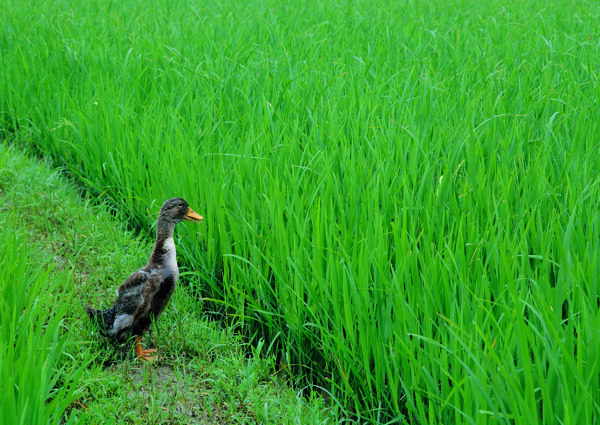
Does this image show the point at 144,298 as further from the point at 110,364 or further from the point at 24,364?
the point at 24,364

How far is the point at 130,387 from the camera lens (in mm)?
1999

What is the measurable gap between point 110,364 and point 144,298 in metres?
0.27

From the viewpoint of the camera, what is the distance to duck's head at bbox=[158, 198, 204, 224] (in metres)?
2.23

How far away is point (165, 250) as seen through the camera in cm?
221

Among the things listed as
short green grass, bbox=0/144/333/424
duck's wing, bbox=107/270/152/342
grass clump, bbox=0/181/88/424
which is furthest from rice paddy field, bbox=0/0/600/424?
grass clump, bbox=0/181/88/424

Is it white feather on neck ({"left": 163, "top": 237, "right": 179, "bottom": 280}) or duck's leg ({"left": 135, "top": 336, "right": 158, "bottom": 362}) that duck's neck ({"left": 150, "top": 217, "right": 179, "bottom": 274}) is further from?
duck's leg ({"left": 135, "top": 336, "right": 158, "bottom": 362})

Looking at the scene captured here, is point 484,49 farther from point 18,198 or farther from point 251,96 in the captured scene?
point 18,198

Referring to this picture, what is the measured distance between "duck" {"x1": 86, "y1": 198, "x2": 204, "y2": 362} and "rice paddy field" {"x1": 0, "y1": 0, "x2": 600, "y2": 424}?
0.19 metres

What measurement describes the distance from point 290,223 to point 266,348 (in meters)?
0.47

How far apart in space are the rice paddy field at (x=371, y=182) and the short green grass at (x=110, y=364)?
133 millimetres

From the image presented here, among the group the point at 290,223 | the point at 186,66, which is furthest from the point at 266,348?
the point at 186,66

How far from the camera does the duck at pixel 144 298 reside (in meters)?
2.09

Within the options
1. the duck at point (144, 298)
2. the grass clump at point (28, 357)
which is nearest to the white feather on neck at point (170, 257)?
the duck at point (144, 298)

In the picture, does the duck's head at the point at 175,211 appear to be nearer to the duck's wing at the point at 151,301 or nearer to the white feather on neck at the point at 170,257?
the white feather on neck at the point at 170,257
